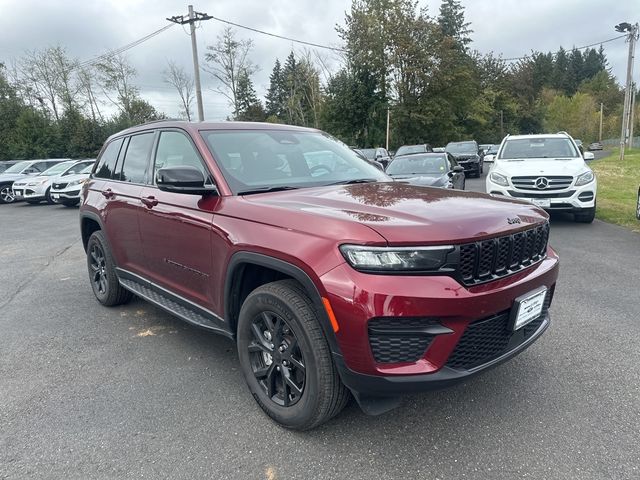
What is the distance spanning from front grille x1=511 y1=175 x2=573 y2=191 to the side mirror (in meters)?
6.90

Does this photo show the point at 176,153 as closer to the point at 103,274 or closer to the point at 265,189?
the point at 265,189

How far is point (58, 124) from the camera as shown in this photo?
34.8 meters

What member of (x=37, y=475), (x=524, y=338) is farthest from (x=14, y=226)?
(x=524, y=338)

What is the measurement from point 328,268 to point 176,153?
6.31 ft

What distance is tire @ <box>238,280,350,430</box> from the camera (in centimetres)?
239

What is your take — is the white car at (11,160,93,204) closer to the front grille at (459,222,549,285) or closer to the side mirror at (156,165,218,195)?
the side mirror at (156,165,218,195)

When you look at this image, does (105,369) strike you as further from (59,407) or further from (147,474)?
(147,474)

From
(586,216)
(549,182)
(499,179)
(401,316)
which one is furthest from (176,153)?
(586,216)

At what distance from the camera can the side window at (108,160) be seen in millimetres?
4664

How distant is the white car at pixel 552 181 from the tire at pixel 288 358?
6424mm

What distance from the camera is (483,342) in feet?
7.80

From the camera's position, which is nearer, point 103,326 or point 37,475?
point 37,475

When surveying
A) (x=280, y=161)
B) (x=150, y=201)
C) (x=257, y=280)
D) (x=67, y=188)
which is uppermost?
(x=280, y=161)

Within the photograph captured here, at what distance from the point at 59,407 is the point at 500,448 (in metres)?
2.69
